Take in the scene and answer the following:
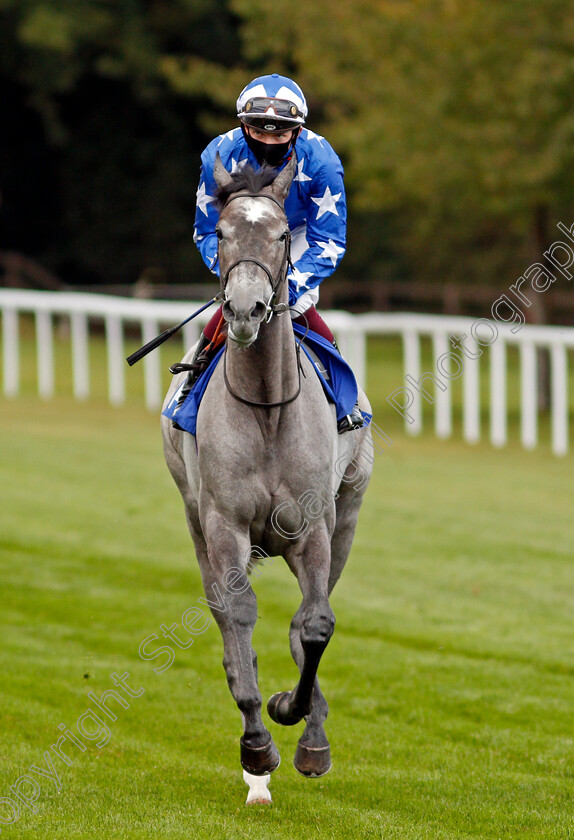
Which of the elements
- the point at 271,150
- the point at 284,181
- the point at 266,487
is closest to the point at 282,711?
the point at 266,487

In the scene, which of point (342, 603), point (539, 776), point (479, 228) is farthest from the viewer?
point (479, 228)

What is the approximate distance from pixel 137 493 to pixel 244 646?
6355mm

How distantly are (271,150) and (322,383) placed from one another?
0.94 meters

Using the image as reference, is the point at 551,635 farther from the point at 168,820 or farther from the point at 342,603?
the point at 168,820

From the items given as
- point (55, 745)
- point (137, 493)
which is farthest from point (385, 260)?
point (55, 745)

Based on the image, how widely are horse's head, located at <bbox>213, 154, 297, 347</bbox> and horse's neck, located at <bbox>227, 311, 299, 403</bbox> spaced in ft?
0.45

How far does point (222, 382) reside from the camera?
4.46m

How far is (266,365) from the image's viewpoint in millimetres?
4297

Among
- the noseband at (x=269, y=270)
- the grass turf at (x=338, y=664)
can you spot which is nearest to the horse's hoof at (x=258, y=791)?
the grass turf at (x=338, y=664)

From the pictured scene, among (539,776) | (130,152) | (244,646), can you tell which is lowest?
(539,776)

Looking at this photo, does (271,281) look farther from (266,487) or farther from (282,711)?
(282,711)

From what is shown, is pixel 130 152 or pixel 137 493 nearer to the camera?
pixel 137 493

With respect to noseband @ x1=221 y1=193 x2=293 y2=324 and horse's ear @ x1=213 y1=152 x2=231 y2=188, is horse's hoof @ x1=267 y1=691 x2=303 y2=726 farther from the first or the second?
horse's ear @ x1=213 y1=152 x2=231 y2=188

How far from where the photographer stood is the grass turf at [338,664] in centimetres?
462
